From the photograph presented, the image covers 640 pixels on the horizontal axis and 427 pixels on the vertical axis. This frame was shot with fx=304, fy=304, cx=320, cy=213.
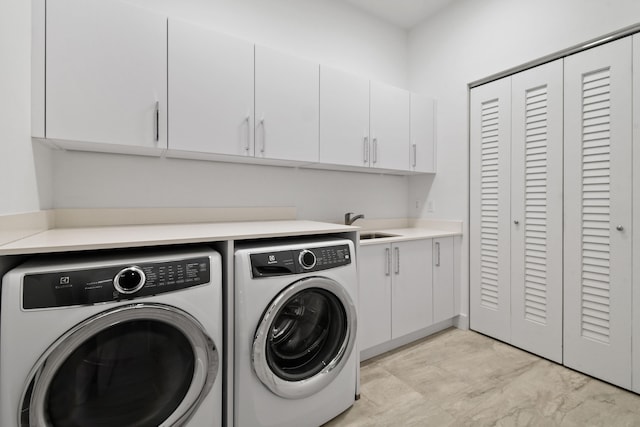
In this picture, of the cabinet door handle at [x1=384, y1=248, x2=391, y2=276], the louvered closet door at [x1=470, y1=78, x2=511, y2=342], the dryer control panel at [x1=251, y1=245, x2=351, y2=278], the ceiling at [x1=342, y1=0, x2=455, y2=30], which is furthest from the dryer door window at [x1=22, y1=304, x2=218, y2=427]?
the ceiling at [x1=342, y1=0, x2=455, y2=30]

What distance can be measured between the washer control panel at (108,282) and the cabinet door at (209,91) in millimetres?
769

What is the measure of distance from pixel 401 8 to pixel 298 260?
2.58 m

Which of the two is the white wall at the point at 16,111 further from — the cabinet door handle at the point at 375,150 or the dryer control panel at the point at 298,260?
the cabinet door handle at the point at 375,150

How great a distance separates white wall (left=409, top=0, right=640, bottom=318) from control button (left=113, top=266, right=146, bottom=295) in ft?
7.97

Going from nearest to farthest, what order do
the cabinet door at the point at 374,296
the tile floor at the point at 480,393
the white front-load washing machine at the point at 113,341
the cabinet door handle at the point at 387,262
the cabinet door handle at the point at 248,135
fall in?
the white front-load washing machine at the point at 113,341, the tile floor at the point at 480,393, the cabinet door handle at the point at 248,135, the cabinet door at the point at 374,296, the cabinet door handle at the point at 387,262

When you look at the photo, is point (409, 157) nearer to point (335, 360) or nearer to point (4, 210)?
point (335, 360)

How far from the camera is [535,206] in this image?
7.10ft

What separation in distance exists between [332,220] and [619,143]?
1.90 metres

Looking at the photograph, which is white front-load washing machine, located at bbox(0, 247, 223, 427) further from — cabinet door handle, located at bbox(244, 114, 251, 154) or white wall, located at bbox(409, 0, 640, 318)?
white wall, located at bbox(409, 0, 640, 318)

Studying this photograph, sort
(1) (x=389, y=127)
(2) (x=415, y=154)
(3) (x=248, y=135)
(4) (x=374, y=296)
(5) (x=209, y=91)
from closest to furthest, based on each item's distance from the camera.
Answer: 1. (5) (x=209, y=91)
2. (3) (x=248, y=135)
3. (4) (x=374, y=296)
4. (1) (x=389, y=127)
5. (2) (x=415, y=154)

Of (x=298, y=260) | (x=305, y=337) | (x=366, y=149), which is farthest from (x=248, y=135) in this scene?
(x=305, y=337)

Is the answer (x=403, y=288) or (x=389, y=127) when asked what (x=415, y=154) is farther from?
(x=403, y=288)

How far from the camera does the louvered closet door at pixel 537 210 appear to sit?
205cm

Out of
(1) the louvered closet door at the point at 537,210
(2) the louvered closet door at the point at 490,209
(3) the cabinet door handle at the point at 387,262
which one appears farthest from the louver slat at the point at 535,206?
(3) the cabinet door handle at the point at 387,262
